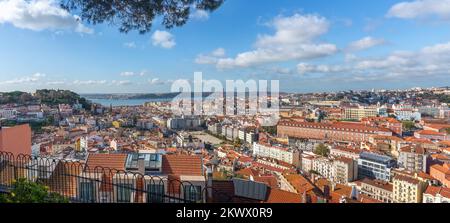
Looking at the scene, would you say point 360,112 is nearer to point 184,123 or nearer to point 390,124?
point 390,124

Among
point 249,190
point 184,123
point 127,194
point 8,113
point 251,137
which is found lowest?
point 251,137

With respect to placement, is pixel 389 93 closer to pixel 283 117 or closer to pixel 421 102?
pixel 421 102

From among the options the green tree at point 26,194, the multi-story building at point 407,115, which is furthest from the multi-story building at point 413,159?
the green tree at point 26,194

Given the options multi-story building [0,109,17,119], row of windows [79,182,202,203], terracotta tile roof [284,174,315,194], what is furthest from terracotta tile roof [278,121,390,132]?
row of windows [79,182,202,203]

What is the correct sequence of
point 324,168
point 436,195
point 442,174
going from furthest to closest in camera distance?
point 324,168
point 442,174
point 436,195

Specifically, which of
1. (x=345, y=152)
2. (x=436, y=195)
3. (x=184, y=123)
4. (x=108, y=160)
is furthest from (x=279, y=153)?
(x=108, y=160)

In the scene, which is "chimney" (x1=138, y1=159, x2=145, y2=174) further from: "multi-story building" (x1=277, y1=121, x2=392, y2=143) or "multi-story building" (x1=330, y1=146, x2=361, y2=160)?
"multi-story building" (x1=277, y1=121, x2=392, y2=143)
